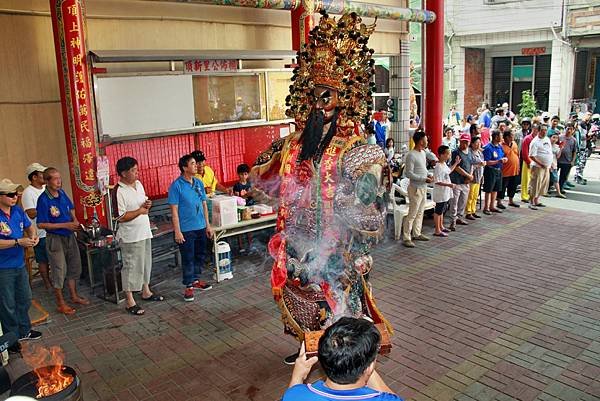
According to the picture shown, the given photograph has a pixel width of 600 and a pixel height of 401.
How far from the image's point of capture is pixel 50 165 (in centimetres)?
708

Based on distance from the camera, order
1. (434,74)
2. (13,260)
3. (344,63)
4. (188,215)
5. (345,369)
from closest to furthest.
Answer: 1. (345,369)
2. (344,63)
3. (13,260)
4. (188,215)
5. (434,74)

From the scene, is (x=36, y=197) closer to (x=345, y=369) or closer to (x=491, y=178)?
(x=345, y=369)

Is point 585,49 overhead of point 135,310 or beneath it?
overhead

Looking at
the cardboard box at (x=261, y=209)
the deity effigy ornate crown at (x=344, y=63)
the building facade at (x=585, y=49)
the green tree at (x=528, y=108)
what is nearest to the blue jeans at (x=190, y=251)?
the cardboard box at (x=261, y=209)

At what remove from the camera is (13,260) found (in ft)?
16.7

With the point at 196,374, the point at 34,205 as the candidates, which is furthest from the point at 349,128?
the point at 34,205

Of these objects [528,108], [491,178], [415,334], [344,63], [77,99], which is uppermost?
[344,63]

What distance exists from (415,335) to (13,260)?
157 inches

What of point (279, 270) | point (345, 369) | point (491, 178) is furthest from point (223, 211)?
point (491, 178)

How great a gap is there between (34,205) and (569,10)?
1918 cm

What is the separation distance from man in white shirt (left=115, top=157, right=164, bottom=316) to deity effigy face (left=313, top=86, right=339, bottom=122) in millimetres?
2611

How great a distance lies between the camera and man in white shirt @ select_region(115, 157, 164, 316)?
5.95m

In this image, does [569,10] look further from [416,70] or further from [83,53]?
[83,53]

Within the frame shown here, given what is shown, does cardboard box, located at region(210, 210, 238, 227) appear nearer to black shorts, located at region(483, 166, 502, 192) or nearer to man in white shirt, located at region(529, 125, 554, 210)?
black shorts, located at region(483, 166, 502, 192)
